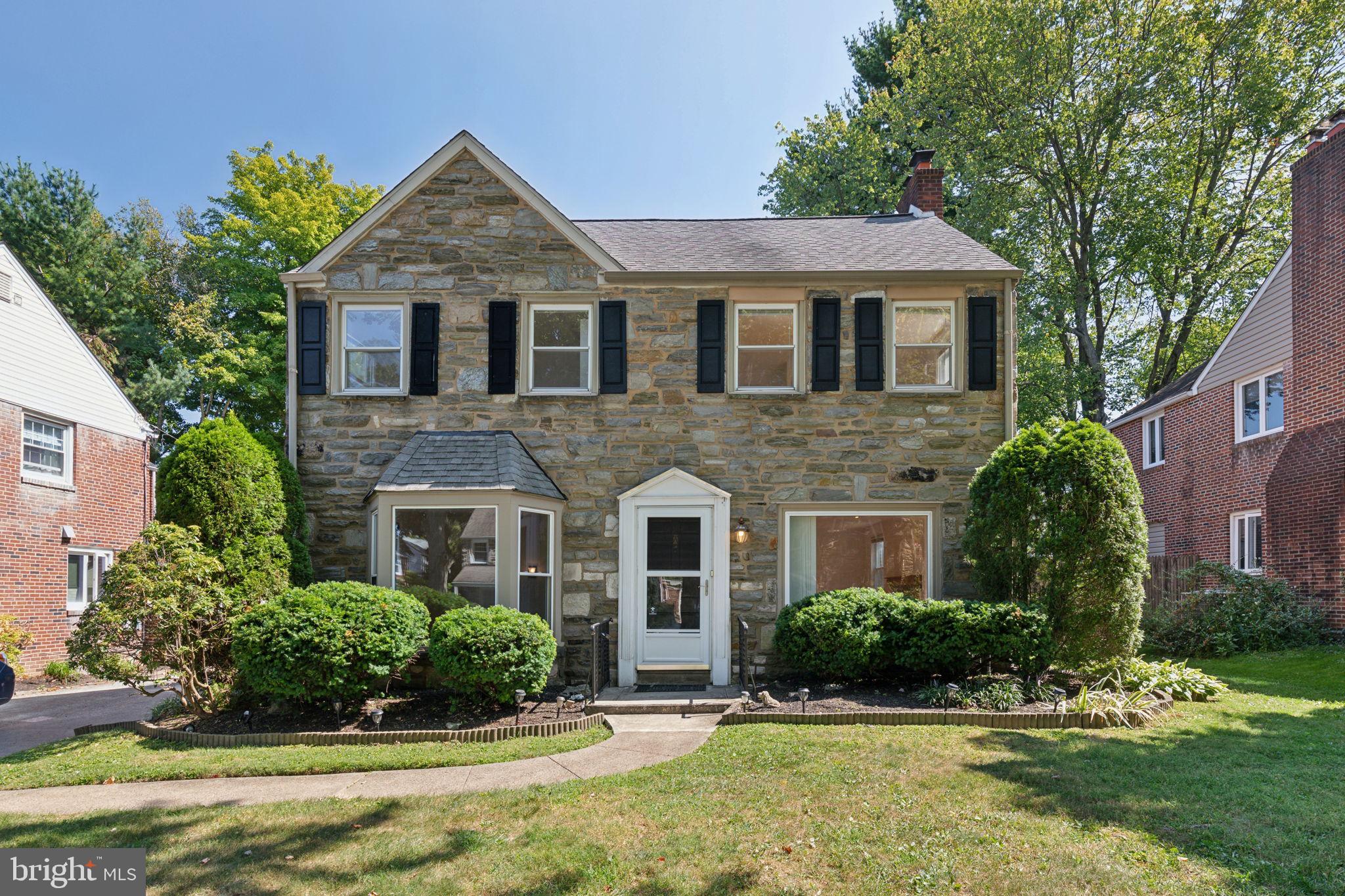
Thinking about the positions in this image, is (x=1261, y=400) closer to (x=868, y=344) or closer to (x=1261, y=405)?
(x=1261, y=405)

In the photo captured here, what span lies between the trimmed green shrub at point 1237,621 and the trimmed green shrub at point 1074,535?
16.7 feet

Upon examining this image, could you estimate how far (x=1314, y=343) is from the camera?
14.1 meters

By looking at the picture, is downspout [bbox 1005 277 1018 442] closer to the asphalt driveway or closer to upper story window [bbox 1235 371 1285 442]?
upper story window [bbox 1235 371 1285 442]

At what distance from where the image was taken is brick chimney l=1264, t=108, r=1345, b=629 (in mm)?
13234

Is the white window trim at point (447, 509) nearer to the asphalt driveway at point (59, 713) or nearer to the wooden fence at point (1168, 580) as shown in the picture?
the asphalt driveway at point (59, 713)

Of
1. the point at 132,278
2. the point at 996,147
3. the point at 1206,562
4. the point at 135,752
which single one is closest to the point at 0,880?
the point at 135,752

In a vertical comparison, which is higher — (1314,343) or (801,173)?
(801,173)

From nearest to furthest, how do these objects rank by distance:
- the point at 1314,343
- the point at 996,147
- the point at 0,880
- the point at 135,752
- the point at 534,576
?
the point at 0,880 < the point at 135,752 < the point at 534,576 < the point at 1314,343 < the point at 996,147

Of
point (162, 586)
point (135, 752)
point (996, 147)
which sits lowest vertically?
point (135, 752)

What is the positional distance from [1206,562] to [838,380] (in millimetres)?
8958

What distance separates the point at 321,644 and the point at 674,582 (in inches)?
172

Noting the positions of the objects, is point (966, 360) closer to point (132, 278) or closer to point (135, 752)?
point (135, 752)

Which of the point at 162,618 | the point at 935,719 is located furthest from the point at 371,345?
the point at 935,719

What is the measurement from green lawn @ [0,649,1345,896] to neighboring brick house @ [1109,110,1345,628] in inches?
331
